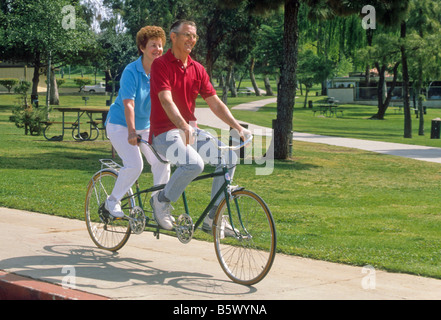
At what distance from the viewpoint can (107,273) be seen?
601cm

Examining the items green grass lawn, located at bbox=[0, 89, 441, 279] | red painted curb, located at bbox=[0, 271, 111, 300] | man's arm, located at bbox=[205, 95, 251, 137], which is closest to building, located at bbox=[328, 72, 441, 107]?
green grass lawn, located at bbox=[0, 89, 441, 279]

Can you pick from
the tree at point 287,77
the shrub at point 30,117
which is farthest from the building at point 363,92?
the tree at point 287,77

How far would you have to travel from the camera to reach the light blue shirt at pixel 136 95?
21.7ft

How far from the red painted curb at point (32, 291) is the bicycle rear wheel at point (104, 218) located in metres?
1.39

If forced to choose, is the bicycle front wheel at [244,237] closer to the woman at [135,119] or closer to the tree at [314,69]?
the woman at [135,119]

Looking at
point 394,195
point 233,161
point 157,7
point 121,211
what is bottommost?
point 394,195

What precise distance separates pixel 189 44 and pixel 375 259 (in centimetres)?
273

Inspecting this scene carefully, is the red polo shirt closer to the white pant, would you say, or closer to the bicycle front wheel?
the white pant

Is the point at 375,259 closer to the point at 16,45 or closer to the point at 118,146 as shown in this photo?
the point at 118,146

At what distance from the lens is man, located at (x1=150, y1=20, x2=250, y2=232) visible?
5.98 metres

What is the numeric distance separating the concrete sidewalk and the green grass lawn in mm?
649

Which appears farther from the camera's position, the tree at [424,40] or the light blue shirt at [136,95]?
the tree at [424,40]

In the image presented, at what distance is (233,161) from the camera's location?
19.6ft

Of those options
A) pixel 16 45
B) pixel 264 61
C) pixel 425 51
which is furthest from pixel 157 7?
pixel 425 51
